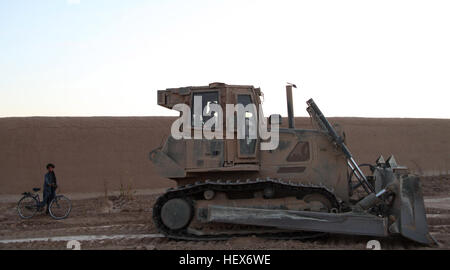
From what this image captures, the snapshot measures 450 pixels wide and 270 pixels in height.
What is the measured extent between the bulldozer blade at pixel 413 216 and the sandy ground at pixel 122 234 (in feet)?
0.81

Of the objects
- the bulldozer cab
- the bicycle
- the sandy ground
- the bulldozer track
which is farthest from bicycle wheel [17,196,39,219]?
the bulldozer cab

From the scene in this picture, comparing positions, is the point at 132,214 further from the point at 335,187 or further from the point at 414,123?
the point at 414,123

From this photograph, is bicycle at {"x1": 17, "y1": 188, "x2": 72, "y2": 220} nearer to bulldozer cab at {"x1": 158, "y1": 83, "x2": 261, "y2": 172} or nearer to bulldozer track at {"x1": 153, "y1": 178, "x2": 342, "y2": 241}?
bulldozer track at {"x1": 153, "y1": 178, "x2": 342, "y2": 241}

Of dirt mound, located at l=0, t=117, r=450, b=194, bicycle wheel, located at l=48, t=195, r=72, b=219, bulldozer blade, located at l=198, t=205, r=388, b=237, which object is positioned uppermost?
dirt mound, located at l=0, t=117, r=450, b=194

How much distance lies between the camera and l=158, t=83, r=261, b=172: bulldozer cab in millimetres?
7633

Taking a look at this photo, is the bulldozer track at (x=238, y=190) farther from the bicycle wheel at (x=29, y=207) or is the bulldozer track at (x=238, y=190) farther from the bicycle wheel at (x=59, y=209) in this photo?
the bicycle wheel at (x=29, y=207)

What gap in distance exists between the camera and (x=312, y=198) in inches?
286

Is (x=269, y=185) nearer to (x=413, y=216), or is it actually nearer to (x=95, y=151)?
(x=413, y=216)

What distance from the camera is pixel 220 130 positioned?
767 cm

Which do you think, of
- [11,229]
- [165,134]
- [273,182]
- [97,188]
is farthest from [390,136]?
[11,229]

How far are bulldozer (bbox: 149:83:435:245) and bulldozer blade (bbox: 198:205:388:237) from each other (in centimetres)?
2

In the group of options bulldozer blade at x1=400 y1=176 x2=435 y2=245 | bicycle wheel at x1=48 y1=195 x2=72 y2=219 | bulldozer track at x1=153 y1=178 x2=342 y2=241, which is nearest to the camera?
bulldozer blade at x1=400 y1=176 x2=435 y2=245

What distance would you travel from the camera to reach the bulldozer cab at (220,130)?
25.0 feet

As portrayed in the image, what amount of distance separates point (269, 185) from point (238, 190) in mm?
Answer: 577
